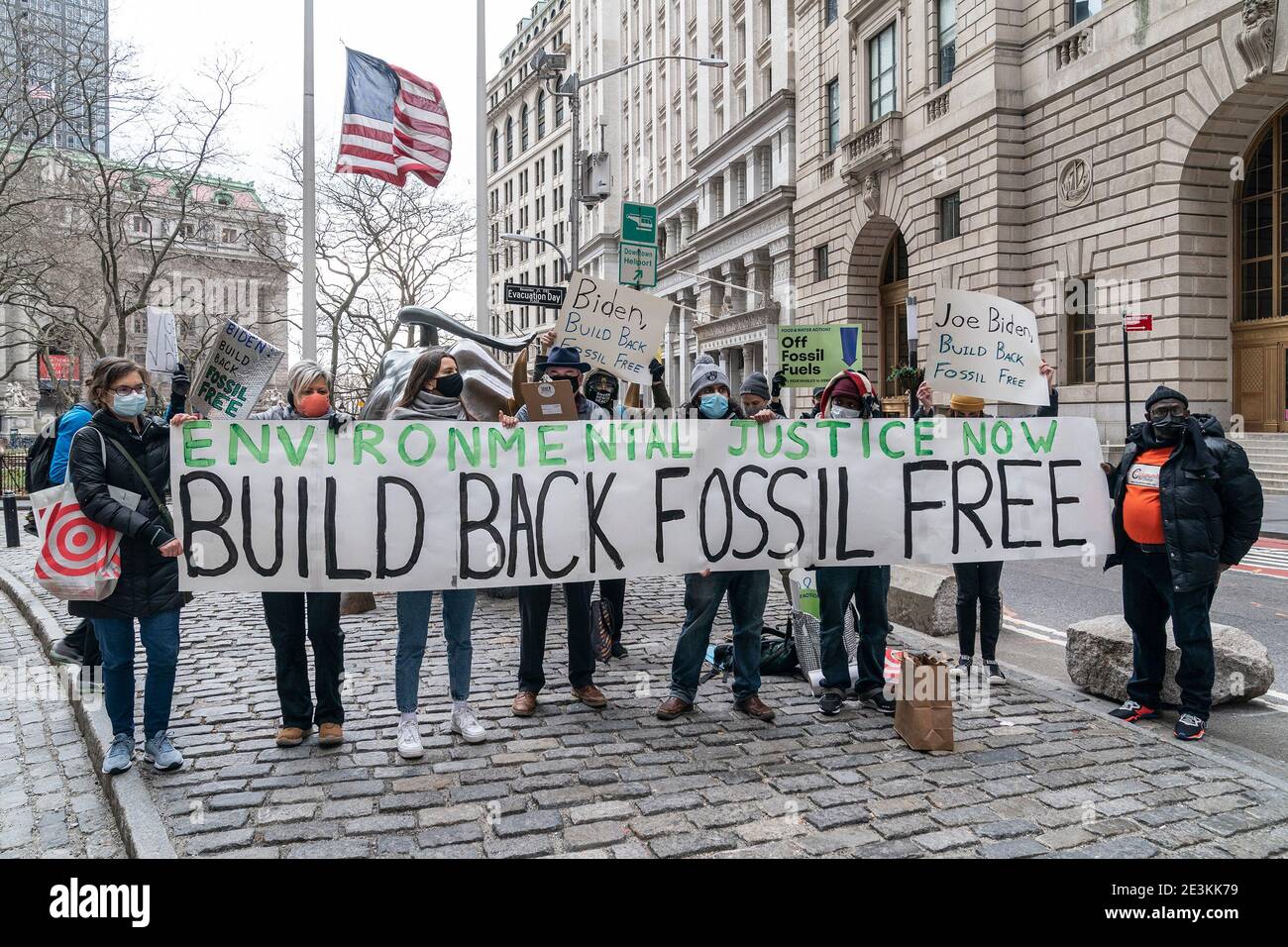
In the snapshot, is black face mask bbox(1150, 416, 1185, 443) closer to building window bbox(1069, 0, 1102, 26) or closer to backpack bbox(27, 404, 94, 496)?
backpack bbox(27, 404, 94, 496)

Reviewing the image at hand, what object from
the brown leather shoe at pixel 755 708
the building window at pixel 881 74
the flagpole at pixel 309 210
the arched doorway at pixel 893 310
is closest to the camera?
the brown leather shoe at pixel 755 708

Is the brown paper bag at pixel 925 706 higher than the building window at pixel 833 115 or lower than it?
lower

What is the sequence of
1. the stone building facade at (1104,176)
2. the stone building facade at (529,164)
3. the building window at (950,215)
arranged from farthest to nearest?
1. the stone building facade at (529,164)
2. the building window at (950,215)
3. the stone building facade at (1104,176)

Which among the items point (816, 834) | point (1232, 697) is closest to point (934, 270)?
point (1232, 697)

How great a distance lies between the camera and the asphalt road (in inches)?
207

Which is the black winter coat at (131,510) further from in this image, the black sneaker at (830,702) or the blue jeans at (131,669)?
the black sneaker at (830,702)

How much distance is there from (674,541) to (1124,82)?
77.3 feet

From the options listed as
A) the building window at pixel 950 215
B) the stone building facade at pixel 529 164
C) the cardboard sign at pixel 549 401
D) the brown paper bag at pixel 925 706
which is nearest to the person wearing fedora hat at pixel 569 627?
the cardboard sign at pixel 549 401

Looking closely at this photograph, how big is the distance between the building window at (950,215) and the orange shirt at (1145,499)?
26.0 m

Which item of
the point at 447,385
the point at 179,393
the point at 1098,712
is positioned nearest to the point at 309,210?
the point at 179,393

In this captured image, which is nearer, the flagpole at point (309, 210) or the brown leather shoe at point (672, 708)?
the brown leather shoe at point (672, 708)

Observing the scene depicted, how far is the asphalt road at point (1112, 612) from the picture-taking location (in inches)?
207

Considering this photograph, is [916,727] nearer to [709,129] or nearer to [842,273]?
[842,273]

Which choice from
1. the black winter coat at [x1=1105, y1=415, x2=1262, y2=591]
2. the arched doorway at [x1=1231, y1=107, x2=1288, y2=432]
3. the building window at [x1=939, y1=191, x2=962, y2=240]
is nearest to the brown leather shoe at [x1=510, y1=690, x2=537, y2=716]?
the black winter coat at [x1=1105, y1=415, x2=1262, y2=591]
